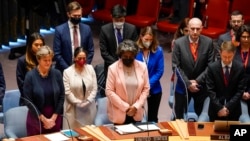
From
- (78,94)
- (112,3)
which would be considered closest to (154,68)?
(78,94)

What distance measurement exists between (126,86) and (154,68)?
0.91m

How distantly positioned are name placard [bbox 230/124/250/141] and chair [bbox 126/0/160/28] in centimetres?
643

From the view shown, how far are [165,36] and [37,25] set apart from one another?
2526mm

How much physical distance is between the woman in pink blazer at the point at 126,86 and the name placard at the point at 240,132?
182cm

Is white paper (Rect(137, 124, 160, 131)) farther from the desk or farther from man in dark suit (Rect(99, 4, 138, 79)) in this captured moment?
man in dark suit (Rect(99, 4, 138, 79))

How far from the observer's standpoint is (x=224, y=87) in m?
7.73

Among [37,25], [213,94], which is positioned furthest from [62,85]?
[37,25]

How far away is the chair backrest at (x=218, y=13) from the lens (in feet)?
38.5

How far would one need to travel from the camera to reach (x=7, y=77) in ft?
34.9

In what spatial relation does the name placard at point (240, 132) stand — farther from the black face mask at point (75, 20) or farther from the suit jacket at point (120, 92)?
the black face mask at point (75, 20)

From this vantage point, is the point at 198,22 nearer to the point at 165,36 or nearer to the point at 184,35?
the point at 184,35

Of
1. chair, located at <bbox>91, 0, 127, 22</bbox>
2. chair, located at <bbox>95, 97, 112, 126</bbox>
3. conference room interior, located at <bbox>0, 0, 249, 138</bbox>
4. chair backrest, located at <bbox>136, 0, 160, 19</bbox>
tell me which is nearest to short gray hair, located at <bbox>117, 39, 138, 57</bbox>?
chair, located at <bbox>95, 97, 112, 126</bbox>

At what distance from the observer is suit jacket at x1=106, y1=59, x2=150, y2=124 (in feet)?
24.4

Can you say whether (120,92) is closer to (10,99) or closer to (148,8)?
(10,99)
